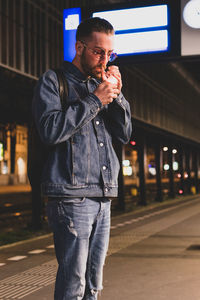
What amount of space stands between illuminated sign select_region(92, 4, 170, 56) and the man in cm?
489

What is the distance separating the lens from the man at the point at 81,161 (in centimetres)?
255

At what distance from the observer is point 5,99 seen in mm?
13211

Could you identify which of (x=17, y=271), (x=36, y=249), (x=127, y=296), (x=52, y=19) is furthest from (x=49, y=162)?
(x=52, y=19)

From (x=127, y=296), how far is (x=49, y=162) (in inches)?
130

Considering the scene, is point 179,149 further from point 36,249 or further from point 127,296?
point 127,296

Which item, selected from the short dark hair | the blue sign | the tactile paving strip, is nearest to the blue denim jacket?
the short dark hair

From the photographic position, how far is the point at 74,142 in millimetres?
2596

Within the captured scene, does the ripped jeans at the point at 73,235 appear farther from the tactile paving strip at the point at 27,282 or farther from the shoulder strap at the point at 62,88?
the tactile paving strip at the point at 27,282

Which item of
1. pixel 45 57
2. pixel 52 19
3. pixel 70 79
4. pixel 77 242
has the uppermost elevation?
pixel 52 19

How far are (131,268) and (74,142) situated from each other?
16.2 ft

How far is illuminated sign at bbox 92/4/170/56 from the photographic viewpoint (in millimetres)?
7465

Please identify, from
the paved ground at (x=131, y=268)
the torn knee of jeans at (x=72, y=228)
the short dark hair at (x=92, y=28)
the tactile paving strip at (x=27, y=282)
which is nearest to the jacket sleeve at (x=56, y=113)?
the short dark hair at (x=92, y=28)

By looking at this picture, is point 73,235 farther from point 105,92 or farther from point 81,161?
point 105,92

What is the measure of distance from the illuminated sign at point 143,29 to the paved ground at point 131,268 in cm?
298
